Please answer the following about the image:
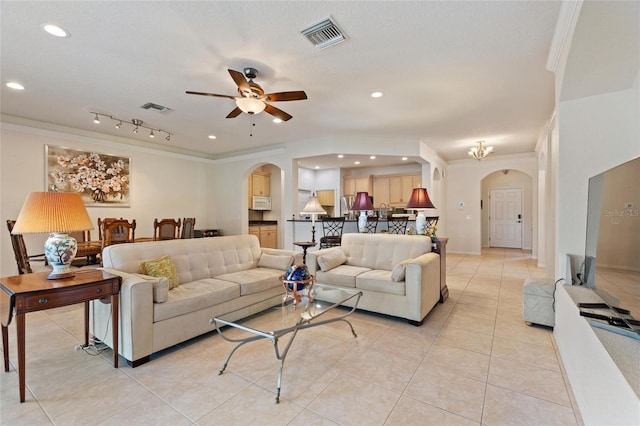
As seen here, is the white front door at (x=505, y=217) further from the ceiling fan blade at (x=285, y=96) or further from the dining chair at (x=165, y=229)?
the dining chair at (x=165, y=229)

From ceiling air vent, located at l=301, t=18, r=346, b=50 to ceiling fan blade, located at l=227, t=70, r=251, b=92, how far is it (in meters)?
0.68

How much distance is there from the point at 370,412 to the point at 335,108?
3.67 m

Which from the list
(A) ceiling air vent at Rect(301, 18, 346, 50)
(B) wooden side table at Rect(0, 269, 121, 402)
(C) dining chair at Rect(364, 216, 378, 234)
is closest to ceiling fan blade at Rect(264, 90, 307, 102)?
(A) ceiling air vent at Rect(301, 18, 346, 50)

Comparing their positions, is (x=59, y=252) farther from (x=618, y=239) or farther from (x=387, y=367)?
(x=618, y=239)

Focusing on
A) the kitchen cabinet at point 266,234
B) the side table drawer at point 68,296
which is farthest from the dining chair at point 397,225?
the side table drawer at point 68,296

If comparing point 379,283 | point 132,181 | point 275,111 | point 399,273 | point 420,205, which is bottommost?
point 379,283

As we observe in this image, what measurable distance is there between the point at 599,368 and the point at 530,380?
2.40ft

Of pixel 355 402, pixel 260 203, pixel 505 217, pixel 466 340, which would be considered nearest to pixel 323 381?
pixel 355 402

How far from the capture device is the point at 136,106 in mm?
4141

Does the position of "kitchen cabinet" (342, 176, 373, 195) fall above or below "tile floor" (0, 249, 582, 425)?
above

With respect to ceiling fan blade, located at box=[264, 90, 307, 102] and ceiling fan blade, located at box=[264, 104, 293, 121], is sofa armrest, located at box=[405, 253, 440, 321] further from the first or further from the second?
ceiling fan blade, located at box=[264, 104, 293, 121]

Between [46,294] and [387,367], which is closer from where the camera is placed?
[46,294]

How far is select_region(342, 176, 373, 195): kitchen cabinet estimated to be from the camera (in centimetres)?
862

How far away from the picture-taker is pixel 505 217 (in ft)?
29.1
